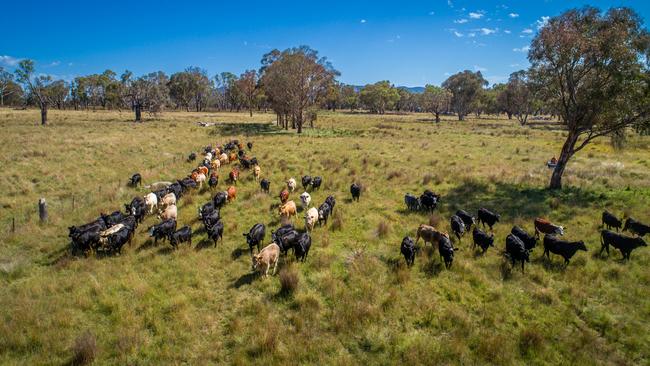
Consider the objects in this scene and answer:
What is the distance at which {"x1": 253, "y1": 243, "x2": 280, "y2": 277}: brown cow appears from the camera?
10.4 m

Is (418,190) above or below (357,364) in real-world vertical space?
above

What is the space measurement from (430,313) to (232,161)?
901 inches

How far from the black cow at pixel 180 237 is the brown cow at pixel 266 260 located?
3450 millimetres

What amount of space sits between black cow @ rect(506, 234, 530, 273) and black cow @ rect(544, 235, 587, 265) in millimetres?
860

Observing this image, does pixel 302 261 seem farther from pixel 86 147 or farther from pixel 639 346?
pixel 86 147

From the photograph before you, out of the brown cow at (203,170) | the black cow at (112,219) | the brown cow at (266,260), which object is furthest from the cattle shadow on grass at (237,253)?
the brown cow at (203,170)

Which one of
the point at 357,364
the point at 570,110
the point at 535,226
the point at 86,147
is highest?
the point at 570,110

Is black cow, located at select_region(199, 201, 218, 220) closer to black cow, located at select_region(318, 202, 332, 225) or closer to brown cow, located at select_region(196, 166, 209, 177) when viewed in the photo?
black cow, located at select_region(318, 202, 332, 225)

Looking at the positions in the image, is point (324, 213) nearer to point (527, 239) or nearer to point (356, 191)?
point (356, 191)

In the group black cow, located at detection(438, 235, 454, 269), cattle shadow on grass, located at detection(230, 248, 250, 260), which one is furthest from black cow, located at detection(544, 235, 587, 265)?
cattle shadow on grass, located at detection(230, 248, 250, 260)

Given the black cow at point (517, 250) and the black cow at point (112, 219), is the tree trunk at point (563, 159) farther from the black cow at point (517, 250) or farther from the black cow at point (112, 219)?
the black cow at point (112, 219)

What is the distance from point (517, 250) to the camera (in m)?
10.8

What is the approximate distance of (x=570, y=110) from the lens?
769 inches

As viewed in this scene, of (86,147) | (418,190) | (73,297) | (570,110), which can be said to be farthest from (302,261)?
(86,147)
